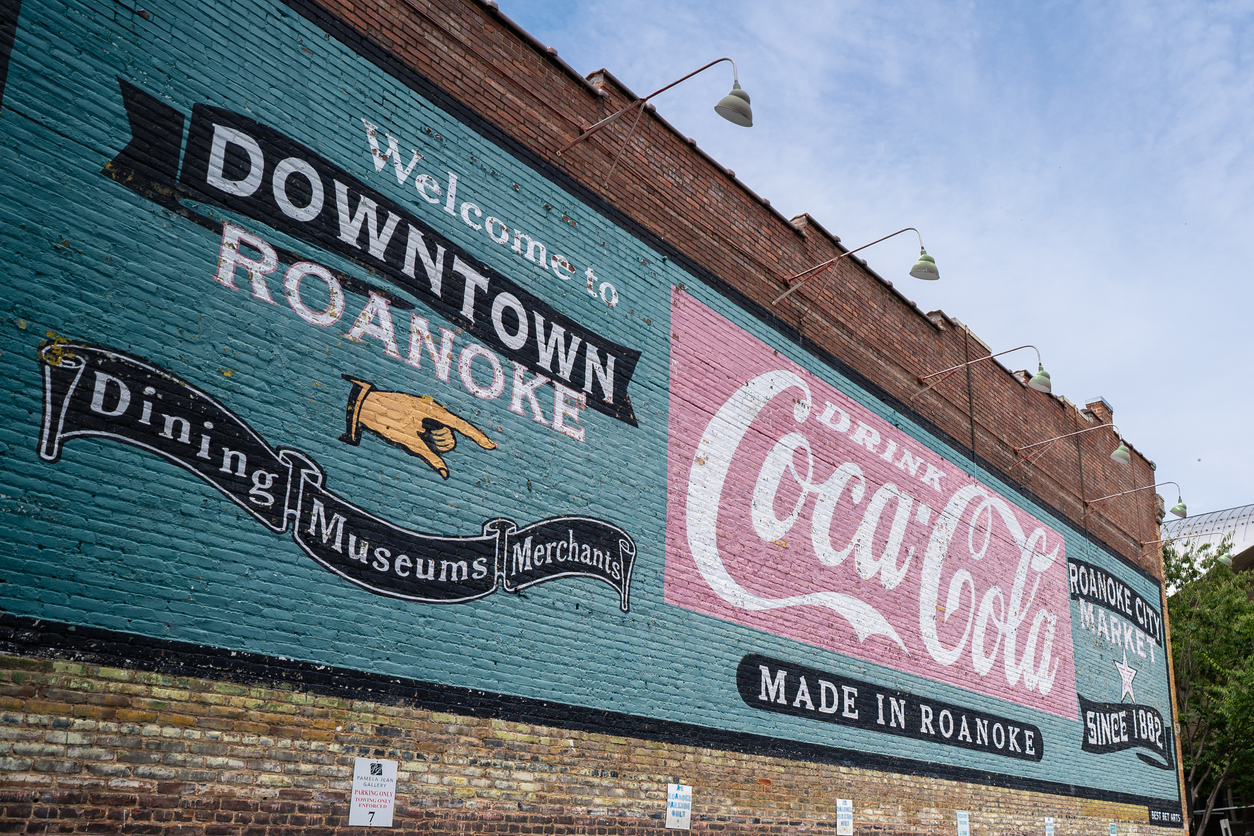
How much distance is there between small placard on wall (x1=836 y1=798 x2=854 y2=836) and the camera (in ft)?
38.4

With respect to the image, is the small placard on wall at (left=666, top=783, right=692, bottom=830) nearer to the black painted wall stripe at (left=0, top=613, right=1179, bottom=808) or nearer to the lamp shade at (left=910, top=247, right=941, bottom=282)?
the black painted wall stripe at (left=0, top=613, right=1179, bottom=808)

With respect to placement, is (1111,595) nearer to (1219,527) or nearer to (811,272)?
(811,272)

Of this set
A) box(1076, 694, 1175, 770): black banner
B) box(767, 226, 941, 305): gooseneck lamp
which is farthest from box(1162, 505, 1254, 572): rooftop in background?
box(767, 226, 941, 305): gooseneck lamp

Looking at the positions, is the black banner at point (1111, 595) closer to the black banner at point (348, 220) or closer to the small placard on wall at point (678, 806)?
the small placard on wall at point (678, 806)

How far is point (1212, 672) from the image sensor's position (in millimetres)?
26984

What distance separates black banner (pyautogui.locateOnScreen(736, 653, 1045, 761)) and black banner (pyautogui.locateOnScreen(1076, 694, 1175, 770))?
2448mm

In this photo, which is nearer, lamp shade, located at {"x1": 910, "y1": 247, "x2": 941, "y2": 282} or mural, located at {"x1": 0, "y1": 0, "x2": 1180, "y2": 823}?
mural, located at {"x1": 0, "y1": 0, "x2": 1180, "y2": 823}

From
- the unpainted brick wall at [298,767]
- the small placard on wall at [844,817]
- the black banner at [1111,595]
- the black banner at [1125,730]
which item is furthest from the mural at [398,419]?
the black banner at [1111,595]

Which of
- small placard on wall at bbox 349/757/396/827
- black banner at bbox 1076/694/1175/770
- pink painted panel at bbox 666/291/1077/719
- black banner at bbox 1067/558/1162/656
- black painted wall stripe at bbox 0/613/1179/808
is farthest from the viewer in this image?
black banner at bbox 1067/558/1162/656

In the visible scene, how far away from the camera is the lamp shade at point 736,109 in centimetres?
966

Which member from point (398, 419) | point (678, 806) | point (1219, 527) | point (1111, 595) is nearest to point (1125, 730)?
point (1111, 595)

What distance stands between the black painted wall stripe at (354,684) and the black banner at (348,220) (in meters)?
2.94

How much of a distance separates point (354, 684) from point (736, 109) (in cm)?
→ 619

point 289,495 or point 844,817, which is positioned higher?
point 289,495
